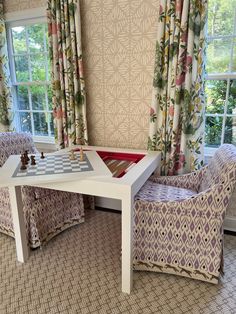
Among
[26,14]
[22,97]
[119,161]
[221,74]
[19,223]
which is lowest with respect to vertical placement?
[19,223]

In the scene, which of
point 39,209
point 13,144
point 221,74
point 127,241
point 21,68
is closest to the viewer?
point 127,241

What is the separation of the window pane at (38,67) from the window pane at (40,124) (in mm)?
448

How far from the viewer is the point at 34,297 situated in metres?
1.70

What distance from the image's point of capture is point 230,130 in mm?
2426

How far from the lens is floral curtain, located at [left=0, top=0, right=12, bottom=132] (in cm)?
306

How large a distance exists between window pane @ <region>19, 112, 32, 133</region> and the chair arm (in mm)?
2038

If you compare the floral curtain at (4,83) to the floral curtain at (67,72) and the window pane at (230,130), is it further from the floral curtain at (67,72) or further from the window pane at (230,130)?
the window pane at (230,130)

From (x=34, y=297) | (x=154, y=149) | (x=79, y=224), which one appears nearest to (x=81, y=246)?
(x=79, y=224)

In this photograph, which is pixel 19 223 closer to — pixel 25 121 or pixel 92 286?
pixel 92 286

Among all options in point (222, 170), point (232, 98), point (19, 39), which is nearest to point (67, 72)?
point (19, 39)

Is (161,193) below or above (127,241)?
above

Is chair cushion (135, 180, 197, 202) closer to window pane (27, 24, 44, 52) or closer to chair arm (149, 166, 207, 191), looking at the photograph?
chair arm (149, 166, 207, 191)

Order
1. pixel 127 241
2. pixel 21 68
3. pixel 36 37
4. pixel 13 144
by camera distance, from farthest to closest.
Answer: pixel 21 68 → pixel 36 37 → pixel 13 144 → pixel 127 241

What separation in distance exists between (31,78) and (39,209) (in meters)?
1.83
